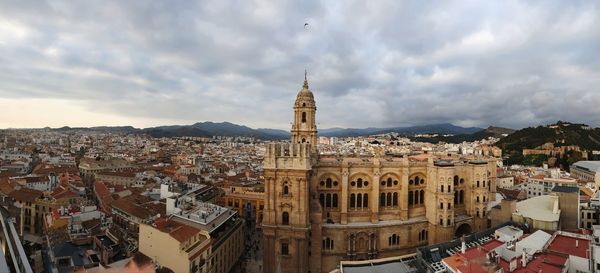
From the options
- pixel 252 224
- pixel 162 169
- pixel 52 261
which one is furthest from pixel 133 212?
pixel 162 169

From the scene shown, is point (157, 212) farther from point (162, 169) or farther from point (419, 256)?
point (162, 169)

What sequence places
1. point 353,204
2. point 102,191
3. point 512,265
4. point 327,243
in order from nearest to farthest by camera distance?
point 512,265 → point 327,243 → point 353,204 → point 102,191

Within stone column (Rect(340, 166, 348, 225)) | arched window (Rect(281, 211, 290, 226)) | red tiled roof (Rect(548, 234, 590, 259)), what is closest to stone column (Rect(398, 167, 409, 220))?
stone column (Rect(340, 166, 348, 225))

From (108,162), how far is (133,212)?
5652 centimetres

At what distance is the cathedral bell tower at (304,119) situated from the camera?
141 feet

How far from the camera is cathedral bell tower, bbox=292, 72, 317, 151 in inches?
1689

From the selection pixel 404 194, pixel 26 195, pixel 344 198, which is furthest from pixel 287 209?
pixel 26 195

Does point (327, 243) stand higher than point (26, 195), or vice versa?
point (26, 195)

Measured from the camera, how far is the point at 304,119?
43.4 m

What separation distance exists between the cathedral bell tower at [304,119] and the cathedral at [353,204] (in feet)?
0.36

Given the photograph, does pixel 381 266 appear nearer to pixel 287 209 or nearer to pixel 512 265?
pixel 512 265

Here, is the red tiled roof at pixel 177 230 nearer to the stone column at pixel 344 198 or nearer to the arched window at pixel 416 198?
the stone column at pixel 344 198

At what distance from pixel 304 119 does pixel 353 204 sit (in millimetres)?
10588

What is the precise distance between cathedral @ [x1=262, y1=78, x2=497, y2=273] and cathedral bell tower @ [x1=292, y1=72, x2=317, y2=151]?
0.11 m
